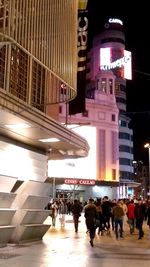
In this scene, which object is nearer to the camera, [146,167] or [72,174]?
[72,174]

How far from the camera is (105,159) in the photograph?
78312 millimetres

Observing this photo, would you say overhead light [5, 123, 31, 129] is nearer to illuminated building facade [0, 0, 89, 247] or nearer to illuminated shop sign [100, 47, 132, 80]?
illuminated building facade [0, 0, 89, 247]

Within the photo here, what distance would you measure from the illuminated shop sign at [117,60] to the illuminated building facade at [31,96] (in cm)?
9516

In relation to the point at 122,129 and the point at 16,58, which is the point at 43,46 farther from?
the point at 122,129

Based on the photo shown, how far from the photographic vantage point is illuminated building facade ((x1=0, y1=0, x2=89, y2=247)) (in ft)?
34.7

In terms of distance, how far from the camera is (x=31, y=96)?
15.4 m

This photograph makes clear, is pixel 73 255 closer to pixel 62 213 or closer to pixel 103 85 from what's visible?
pixel 62 213

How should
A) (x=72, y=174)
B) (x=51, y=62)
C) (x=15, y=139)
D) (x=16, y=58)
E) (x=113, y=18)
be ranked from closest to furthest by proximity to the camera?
(x=51, y=62) < (x=16, y=58) < (x=15, y=139) < (x=72, y=174) < (x=113, y=18)

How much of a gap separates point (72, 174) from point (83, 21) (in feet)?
126

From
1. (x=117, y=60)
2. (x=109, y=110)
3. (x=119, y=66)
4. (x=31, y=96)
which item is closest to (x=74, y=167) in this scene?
(x=109, y=110)

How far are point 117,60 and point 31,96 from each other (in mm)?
101218

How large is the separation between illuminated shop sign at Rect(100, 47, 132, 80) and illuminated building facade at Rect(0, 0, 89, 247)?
95156mm

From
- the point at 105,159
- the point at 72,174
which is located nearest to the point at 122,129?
the point at 105,159

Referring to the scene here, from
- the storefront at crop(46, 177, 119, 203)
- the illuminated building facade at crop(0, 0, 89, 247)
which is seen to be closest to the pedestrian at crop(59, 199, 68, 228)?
the illuminated building facade at crop(0, 0, 89, 247)
